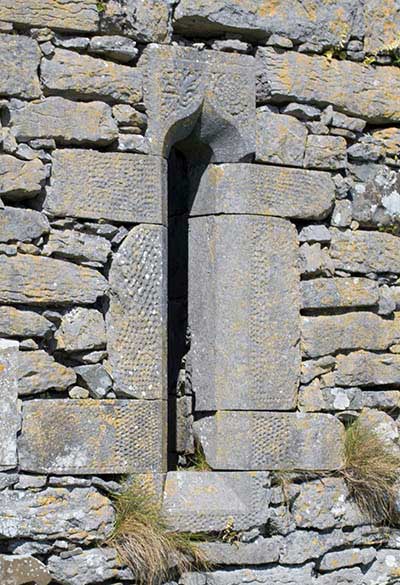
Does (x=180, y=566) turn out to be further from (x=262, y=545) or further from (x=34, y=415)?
(x=34, y=415)

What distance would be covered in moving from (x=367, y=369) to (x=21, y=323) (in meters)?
1.99

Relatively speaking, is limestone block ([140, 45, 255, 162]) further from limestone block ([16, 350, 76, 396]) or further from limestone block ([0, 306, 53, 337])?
limestone block ([16, 350, 76, 396])

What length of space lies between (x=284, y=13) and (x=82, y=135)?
1387mm

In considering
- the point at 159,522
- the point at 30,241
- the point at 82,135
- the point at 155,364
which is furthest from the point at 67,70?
the point at 159,522

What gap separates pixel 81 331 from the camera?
24.5 feet

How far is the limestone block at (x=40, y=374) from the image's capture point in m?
7.32

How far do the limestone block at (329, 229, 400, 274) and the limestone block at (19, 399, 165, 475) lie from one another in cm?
134

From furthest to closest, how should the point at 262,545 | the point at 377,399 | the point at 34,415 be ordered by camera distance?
the point at 377,399
the point at 262,545
the point at 34,415

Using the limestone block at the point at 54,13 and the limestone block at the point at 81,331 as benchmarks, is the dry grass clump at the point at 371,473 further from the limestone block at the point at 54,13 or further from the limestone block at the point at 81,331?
the limestone block at the point at 54,13

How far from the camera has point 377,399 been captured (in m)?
8.37

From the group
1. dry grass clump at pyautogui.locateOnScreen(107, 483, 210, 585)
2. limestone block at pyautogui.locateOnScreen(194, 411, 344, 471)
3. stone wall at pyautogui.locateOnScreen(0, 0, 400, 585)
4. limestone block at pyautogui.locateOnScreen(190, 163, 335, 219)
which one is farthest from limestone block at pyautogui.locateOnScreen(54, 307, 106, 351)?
limestone block at pyautogui.locateOnScreen(190, 163, 335, 219)

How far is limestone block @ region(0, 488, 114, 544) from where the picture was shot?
7211 mm

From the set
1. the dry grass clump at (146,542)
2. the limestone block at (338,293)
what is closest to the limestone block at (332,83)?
the limestone block at (338,293)

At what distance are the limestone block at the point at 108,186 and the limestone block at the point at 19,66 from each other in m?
0.34
